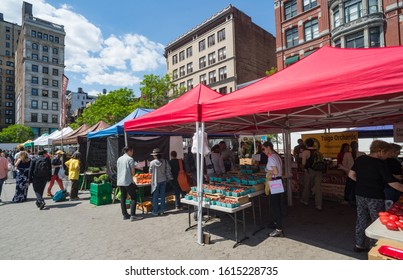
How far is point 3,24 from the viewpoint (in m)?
78.9

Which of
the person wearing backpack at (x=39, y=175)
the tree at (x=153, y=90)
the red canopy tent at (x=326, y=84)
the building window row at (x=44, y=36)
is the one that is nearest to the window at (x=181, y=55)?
the tree at (x=153, y=90)

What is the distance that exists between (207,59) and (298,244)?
38.5 m

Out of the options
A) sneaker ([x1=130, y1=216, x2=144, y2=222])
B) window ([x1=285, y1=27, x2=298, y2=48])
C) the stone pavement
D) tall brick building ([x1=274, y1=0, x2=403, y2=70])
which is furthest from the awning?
sneaker ([x1=130, y1=216, x2=144, y2=222])

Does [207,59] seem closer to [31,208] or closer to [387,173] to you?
[31,208]

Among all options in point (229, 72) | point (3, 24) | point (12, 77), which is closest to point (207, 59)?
point (229, 72)

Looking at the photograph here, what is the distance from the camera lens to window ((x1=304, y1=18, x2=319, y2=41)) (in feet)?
82.6

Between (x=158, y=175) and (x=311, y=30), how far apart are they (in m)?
27.0

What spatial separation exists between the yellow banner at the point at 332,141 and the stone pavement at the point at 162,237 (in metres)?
4.95

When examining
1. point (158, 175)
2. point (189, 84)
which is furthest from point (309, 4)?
point (158, 175)

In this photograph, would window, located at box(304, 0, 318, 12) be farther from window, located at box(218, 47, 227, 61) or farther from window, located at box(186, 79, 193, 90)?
window, located at box(186, 79, 193, 90)

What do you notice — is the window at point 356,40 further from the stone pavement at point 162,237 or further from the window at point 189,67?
the window at point 189,67

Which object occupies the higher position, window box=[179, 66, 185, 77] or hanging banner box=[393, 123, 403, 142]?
window box=[179, 66, 185, 77]

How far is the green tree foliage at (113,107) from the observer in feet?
87.8

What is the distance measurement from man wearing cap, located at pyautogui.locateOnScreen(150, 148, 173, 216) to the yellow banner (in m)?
7.87
